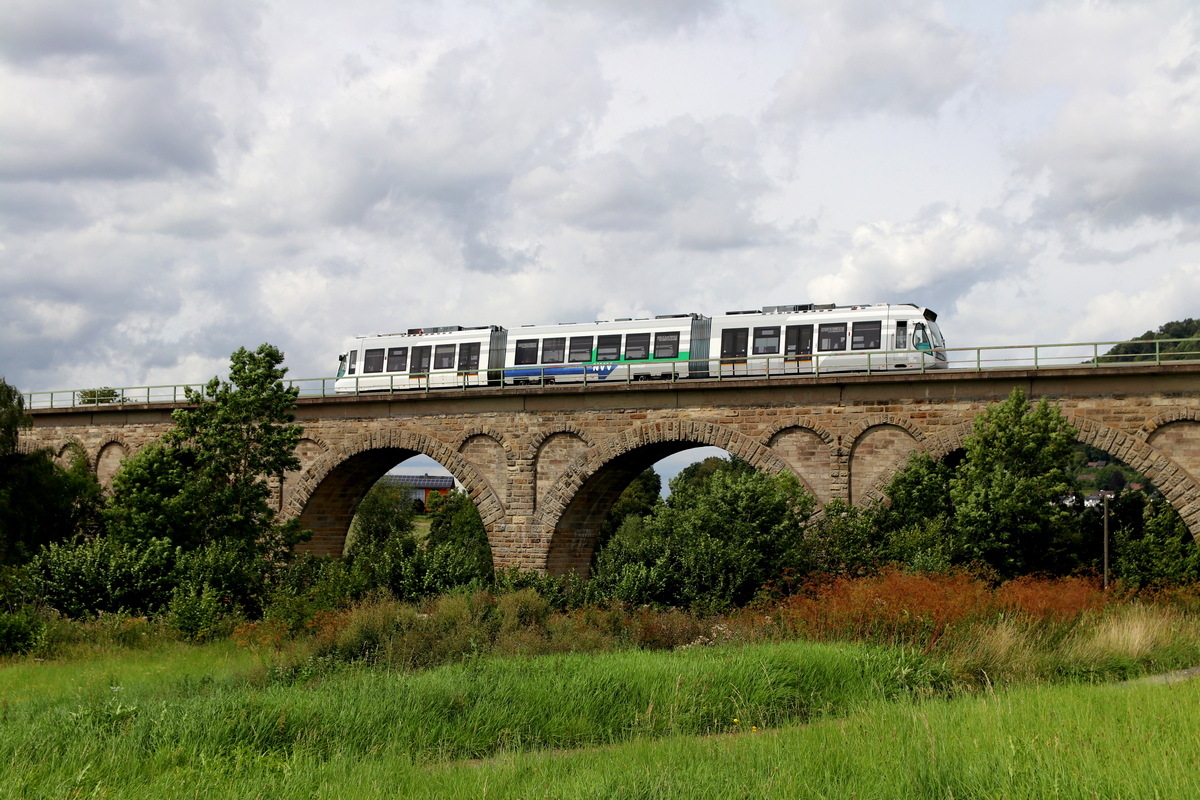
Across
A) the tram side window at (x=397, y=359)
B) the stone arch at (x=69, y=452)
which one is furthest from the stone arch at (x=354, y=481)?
the stone arch at (x=69, y=452)

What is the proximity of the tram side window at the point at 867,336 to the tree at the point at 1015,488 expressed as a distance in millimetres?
6896

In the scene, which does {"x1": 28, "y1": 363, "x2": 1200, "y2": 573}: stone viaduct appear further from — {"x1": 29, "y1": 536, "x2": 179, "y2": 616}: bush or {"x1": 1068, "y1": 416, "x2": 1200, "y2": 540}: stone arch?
{"x1": 29, "y1": 536, "x2": 179, "y2": 616}: bush

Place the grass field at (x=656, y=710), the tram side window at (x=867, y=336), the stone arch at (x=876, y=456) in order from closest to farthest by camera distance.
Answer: the grass field at (x=656, y=710), the stone arch at (x=876, y=456), the tram side window at (x=867, y=336)

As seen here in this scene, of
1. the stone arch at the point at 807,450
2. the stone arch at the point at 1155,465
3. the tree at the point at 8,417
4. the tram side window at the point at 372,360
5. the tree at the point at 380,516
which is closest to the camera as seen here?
the stone arch at the point at 1155,465

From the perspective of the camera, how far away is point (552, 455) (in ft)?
91.0

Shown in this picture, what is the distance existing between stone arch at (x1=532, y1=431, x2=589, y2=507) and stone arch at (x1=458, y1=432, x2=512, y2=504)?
2.96 feet

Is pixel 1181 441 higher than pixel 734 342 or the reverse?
the reverse

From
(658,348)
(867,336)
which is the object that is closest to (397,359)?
(658,348)

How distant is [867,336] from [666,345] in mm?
6448

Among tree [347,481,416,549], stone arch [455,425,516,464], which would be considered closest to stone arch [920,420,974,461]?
stone arch [455,425,516,464]

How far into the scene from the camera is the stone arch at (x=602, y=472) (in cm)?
2570

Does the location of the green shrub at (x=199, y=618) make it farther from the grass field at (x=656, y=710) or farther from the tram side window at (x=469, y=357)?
the tram side window at (x=469, y=357)

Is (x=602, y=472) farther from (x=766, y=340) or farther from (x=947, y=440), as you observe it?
(x=947, y=440)

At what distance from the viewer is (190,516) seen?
75.6ft
